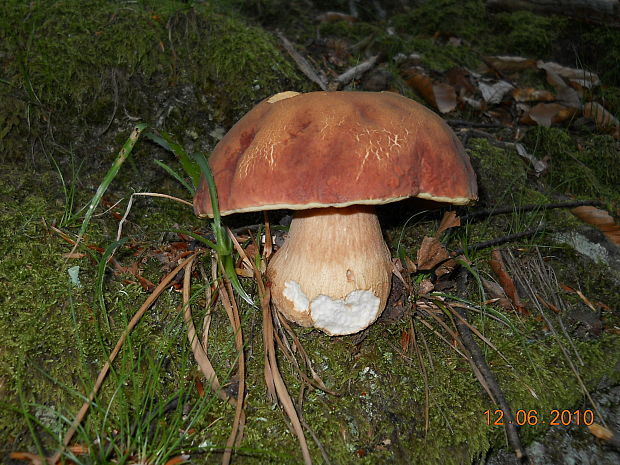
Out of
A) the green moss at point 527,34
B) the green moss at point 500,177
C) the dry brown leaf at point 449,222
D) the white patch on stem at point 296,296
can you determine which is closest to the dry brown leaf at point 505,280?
the dry brown leaf at point 449,222

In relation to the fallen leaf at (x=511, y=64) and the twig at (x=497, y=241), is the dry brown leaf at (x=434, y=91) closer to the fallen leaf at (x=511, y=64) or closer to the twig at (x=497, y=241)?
the fallen leaf at (x=511, y=64)

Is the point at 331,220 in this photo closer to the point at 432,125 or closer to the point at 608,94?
the point at 432,125

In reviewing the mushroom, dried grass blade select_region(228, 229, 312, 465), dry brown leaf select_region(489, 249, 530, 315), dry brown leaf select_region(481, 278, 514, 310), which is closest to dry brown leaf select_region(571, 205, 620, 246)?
dry brown leaf select_region(489, 249, 530, 315)

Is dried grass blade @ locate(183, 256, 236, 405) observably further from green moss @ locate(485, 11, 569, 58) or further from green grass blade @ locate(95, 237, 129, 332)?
green moss @ locate(485, 11, 569, 58)

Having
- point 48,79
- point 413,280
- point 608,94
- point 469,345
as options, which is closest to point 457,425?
point 469,345

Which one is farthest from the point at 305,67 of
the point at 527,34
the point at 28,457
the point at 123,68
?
the point at 527,34
